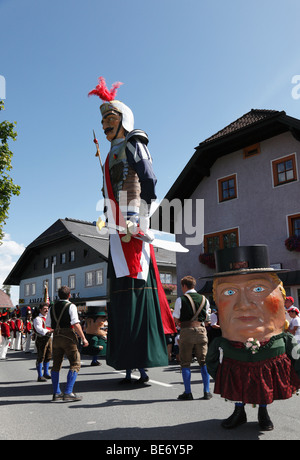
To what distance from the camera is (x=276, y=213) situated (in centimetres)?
1591

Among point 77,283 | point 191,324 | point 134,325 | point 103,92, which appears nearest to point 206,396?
point 191,324

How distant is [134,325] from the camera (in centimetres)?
617

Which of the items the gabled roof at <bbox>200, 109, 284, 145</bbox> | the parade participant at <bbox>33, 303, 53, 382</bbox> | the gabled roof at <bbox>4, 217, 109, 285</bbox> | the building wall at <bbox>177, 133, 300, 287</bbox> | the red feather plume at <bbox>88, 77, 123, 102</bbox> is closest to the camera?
the red feather plume at <bbox>88, 77, 123, 102</bbox>

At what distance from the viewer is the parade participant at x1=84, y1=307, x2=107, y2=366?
9.55 meters

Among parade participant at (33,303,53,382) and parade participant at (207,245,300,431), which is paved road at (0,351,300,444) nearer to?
parade participant at (207,245,300,431)

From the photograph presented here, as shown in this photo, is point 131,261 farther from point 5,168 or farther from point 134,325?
point 5,168

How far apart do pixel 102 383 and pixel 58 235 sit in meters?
29.5

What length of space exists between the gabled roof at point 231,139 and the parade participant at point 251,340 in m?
12.5

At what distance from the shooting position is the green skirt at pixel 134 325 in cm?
605

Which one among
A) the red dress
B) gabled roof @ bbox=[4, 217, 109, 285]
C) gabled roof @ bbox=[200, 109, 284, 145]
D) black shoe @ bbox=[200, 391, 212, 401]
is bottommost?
black shoe @ bbox=[200, 391, 212, 401]

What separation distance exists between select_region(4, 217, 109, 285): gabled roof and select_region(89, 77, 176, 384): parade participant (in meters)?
22.5

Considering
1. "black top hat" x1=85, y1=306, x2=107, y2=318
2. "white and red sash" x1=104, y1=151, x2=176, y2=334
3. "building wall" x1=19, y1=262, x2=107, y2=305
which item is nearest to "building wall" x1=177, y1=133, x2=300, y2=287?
"black top hat" x1=85, y1=306, x2=107, y2=318

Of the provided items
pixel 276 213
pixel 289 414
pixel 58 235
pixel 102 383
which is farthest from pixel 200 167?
pixel 58 235

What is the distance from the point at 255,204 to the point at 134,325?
11.7 metres
